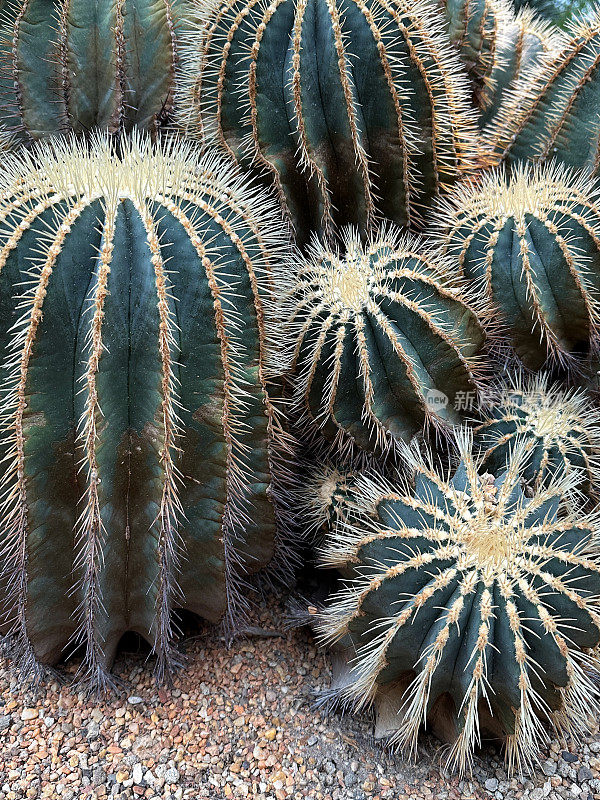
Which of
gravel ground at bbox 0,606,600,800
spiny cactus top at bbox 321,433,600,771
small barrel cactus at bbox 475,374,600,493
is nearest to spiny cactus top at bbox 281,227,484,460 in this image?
small barrel cactus at bbox 475,374,600,493

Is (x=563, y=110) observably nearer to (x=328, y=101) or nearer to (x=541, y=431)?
(x=328, y=101)

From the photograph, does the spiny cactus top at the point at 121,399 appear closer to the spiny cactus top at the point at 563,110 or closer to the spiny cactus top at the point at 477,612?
the spiny cactus top at the point at 477,612

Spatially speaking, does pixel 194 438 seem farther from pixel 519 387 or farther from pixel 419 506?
pixel 519 387

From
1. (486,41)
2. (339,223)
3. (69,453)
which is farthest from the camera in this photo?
(486,41)

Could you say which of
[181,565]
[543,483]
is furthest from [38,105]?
[543,483]

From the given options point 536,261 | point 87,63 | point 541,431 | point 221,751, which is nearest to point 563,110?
point 536,261

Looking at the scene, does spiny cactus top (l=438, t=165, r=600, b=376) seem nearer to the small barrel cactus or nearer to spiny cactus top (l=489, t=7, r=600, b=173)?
the small barrel cactus
